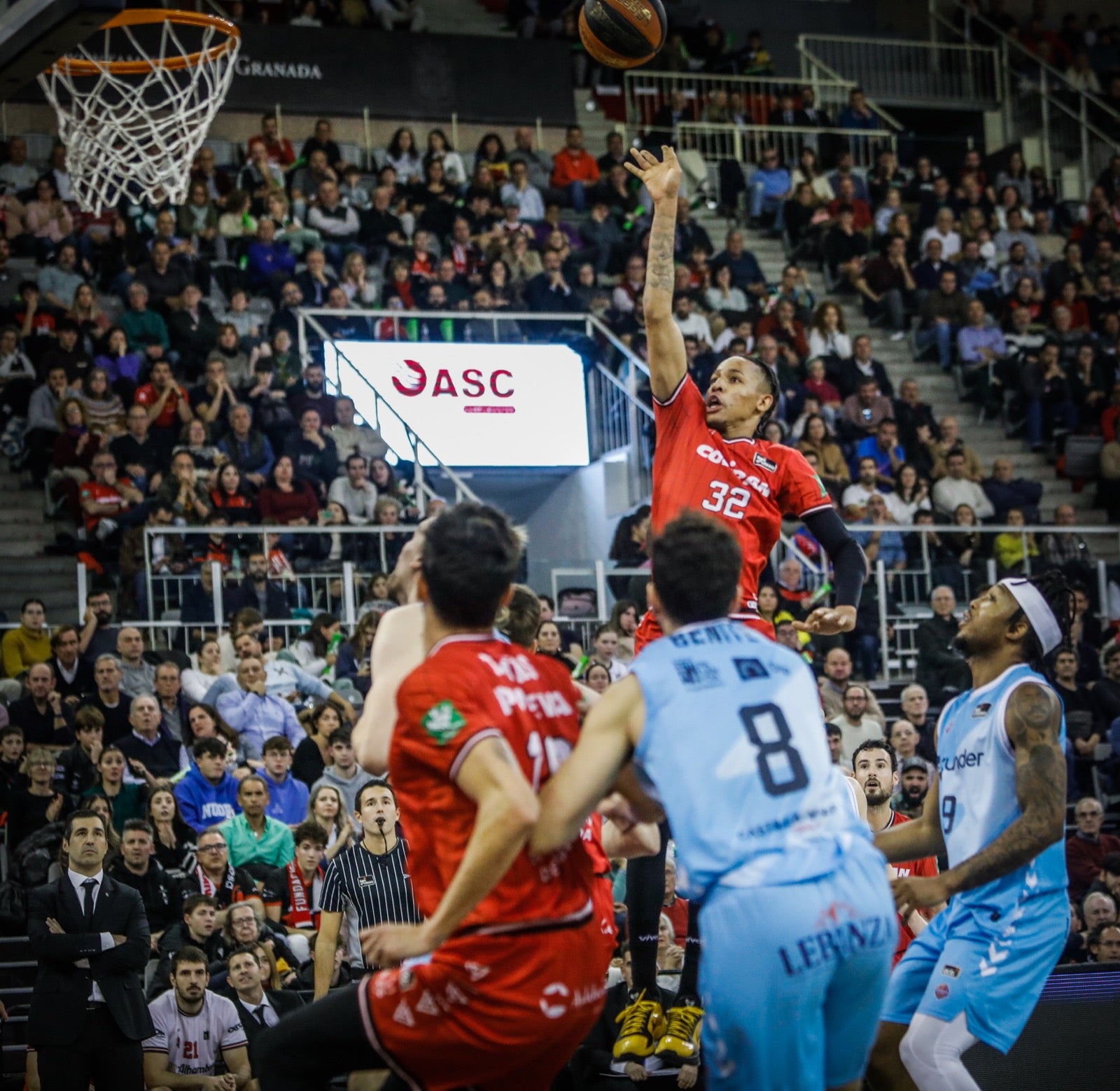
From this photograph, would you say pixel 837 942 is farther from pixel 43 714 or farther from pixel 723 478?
pixel 43 714

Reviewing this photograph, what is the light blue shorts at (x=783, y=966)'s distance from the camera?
4062mm

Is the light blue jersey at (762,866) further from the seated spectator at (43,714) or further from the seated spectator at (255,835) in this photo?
the seated spectator at (43,714)

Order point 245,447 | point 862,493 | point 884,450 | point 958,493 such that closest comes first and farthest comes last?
1. point 245,447
2. point 862,493
3. point 958,493
4. point 884,450

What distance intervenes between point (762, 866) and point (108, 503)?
11.5 metres

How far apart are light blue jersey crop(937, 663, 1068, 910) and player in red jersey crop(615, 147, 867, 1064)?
63 centimetres

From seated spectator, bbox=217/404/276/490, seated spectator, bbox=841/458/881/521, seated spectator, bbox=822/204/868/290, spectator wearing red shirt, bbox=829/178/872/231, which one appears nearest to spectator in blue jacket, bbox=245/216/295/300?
seated spectator, bbox=217/404/276/490

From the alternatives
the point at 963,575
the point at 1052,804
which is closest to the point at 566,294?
the point at 963,575

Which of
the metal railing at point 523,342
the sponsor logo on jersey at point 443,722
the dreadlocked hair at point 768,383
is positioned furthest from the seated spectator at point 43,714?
the sponsor logo on jersey at point 443,722

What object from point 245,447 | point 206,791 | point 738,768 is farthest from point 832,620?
point 245,447

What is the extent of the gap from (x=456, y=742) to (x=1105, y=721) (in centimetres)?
1166

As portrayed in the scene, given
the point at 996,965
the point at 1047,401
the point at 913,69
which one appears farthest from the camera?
the point at 913,69

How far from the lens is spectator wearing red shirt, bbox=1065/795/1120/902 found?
12.3 metres

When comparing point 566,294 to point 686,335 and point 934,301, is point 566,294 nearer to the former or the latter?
point 686,335

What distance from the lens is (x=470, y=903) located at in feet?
13.1
